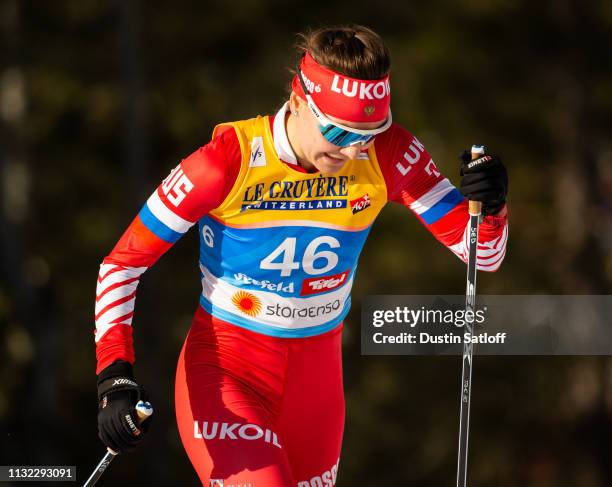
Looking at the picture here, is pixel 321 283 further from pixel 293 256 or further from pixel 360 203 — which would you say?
pixel 360 203

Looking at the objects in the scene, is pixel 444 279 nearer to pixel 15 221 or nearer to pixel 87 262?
pixel 87 262

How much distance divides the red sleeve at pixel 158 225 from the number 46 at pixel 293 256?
0.92 feet

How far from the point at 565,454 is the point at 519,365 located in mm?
1390

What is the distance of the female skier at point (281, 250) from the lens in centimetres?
373

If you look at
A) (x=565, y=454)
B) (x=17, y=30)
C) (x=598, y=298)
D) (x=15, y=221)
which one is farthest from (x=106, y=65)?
(x=565, y=454)

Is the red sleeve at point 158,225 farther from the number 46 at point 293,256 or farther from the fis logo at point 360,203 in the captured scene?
the fis logo at point 360,203

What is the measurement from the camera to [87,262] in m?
13.6

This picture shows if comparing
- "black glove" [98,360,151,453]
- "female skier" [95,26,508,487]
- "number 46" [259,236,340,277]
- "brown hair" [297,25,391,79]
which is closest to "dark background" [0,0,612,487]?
"female skier" [95,26,508,487]

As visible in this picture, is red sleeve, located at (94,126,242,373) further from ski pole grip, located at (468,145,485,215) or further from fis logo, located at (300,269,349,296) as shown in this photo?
ski pole grip, located at (468,145,485,215)

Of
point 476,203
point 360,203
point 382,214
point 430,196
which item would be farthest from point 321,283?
point 382,214

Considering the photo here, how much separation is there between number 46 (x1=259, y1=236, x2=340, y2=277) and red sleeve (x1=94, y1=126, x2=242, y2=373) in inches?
11.1

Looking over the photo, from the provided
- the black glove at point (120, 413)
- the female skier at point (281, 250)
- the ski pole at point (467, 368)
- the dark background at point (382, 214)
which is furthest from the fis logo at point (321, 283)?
the dark background at point (382, 214)

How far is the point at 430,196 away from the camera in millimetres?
4195

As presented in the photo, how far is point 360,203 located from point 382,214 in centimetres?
1040
